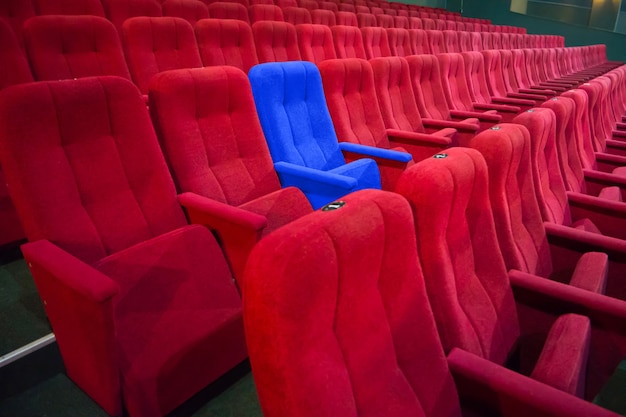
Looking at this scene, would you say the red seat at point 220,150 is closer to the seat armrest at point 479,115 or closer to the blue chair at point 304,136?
the blue chair at point 304,136

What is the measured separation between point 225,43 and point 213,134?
55 centimetres

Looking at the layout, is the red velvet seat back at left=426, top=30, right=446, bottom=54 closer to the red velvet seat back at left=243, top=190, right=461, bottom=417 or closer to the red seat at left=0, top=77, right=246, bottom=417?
the red seat at left=0, top=77, right=246, bottom=417

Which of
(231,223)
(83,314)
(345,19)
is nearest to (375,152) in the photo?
A: (231,223)

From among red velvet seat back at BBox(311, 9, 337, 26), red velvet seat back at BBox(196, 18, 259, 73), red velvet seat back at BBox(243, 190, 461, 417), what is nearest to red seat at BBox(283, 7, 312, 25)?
red velvet seat back at BBox(311, 9, 337, 26)

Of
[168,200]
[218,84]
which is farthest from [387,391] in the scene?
[218,84]

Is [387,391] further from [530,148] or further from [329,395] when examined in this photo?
[530,148]

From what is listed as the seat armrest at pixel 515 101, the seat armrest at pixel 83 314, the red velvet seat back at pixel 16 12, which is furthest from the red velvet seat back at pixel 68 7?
the seat armrest at pixel 515 101

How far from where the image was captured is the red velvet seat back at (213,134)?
653 mm

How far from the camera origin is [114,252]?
1.80 ft

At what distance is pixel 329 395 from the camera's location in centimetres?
26

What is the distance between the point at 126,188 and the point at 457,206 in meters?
0.42

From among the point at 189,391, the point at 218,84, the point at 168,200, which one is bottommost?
the point at 189,391

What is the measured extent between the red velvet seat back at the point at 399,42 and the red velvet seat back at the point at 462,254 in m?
1.48

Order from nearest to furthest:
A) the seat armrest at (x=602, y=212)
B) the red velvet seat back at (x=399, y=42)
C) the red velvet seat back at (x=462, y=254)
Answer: the red velvet seat back at (x=462, y=254)
the seat armrest at (x=602, y=212)
the red velvet seat back at (x=399, y=42)
